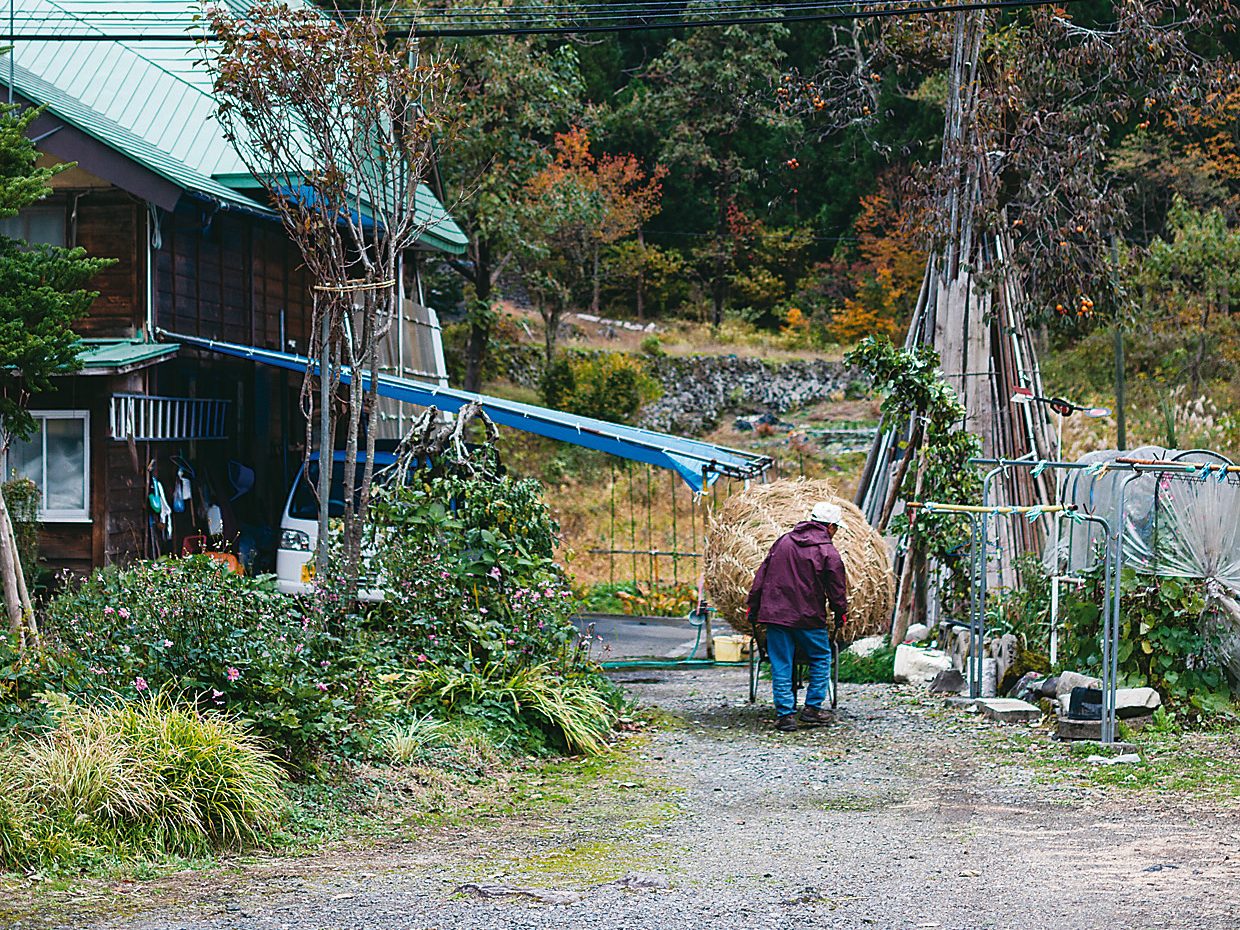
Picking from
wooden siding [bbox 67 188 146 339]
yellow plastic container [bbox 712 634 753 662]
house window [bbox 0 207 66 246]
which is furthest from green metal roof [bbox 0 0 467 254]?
yellow plastic container [bbox 712 634 753 662]

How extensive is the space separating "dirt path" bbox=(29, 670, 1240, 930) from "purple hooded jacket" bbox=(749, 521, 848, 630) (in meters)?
1.35

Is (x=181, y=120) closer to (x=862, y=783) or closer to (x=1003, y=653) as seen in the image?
(x=1003, y=653)

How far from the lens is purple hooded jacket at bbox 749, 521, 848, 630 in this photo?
403 inches

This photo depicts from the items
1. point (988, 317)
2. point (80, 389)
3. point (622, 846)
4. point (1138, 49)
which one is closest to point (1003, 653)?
point (988, 317)

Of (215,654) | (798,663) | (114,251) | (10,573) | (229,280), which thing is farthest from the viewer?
(229,280)

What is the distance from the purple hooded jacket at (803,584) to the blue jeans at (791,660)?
0.11 meters

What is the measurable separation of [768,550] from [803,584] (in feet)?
2.16

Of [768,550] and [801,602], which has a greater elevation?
[768,550]

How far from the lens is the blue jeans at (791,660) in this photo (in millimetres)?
10312

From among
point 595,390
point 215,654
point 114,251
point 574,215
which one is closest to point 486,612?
point 215,654

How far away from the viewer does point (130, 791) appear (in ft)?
21.0

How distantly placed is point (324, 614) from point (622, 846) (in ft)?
8.89

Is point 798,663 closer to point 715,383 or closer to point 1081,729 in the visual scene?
point 1081,729

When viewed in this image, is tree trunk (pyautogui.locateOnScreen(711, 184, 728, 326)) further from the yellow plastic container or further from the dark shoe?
the dark shoe
